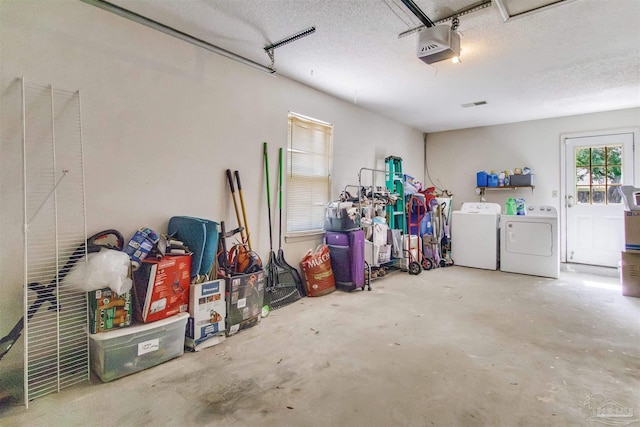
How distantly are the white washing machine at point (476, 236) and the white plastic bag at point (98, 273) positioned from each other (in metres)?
5.25

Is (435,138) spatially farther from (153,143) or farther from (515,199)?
(153,143)

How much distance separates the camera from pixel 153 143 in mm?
2691

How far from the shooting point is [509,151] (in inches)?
238

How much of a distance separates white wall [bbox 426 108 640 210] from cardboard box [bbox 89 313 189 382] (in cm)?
602

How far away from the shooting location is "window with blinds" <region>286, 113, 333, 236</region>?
4.02 m

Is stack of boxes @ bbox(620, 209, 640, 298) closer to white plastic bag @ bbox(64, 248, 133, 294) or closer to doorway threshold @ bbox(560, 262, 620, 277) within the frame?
doorway threshold @ bbox(560, 262, 620, 277)

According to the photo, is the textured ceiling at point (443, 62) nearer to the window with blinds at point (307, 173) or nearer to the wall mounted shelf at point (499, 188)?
the window with blinds at point (307, 173)

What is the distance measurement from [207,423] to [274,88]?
3.33 meters

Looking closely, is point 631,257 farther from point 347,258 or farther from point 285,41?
point 285,41

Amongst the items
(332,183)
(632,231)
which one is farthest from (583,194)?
(332,183)

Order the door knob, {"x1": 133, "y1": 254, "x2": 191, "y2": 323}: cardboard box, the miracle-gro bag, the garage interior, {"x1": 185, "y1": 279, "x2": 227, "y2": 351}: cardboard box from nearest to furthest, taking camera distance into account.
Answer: the garage interior < {"x1": 133, "y1": 254, "x2": 191, "y2": 323}: cardboard box < {"x1": 185, "y1": 279, "x2": 227, "y2": 351}: cardboard box < the miracle-gro bag < the door knob

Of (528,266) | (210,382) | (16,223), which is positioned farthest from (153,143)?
(528,266)

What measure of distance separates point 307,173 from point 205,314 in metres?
2.30

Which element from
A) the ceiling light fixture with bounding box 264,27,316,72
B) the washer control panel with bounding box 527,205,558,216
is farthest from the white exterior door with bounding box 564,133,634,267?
the ceiling light fixture with bounding box 264,27,316,72
